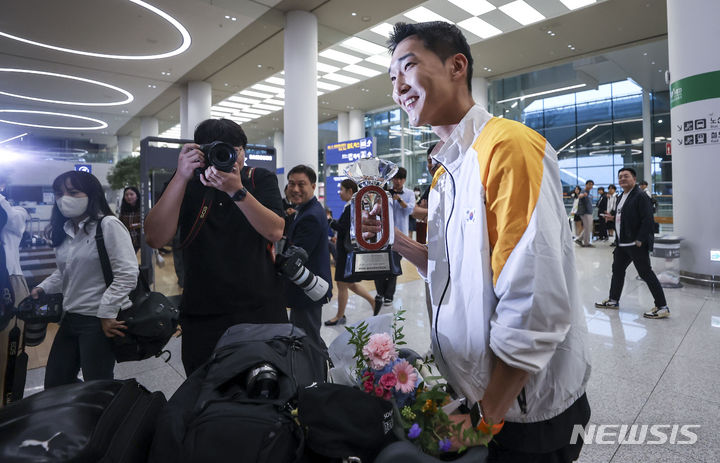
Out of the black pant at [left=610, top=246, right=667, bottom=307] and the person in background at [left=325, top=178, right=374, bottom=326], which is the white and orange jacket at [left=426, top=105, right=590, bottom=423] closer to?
the person in background at [left=325, top=178, right=374, bottom=326]

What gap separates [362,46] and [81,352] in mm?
9318

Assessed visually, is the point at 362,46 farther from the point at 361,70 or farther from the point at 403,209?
the point at 403,209

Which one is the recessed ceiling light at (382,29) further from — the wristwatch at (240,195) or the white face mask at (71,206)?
the wristwatch at (240,195)

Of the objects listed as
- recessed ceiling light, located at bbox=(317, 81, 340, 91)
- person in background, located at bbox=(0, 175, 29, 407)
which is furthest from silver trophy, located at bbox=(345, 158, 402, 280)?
recessed ceiling light, located at bbox=(317, 81, 340, 91)

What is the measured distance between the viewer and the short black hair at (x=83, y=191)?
207cm

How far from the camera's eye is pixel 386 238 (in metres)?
1.15

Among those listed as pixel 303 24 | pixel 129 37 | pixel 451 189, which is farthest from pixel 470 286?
pixel 129 37

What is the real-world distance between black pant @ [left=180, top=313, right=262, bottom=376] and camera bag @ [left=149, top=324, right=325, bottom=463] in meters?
0.51

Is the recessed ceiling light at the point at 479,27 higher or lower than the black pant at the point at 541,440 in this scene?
higher

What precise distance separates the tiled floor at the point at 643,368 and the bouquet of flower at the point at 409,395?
1615mm

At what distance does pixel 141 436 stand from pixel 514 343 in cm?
71

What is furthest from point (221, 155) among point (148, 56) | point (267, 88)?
point (267, 88)

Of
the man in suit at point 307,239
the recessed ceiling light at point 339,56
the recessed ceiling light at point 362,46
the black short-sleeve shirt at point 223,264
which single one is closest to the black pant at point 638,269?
the man in suit at point 307,239

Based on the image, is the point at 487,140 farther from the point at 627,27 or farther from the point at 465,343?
the point at 627,27
